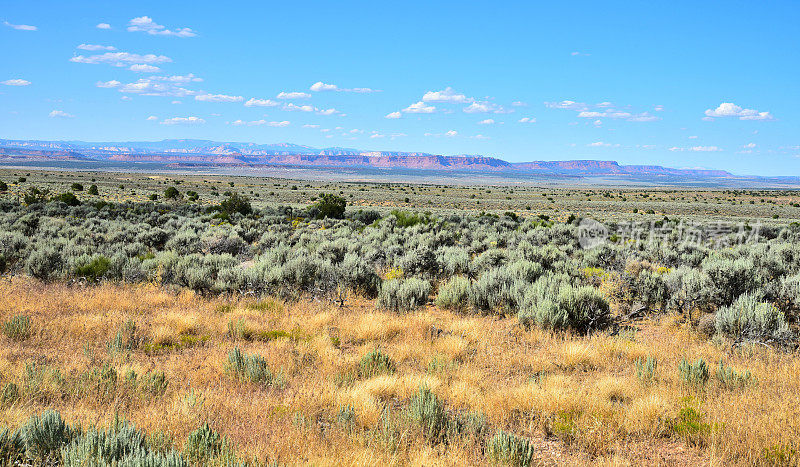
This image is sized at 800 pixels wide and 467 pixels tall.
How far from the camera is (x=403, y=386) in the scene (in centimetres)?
466

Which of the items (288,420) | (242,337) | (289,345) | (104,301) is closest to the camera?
(288,420)

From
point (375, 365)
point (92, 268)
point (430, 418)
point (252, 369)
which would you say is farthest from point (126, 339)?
point (92, 268)

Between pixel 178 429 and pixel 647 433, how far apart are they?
4244mm

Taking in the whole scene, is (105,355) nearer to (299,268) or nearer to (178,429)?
(178,429)

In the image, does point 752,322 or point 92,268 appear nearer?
point 752,322

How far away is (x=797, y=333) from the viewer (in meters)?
6.52

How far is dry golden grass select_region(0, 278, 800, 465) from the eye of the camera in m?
3.60

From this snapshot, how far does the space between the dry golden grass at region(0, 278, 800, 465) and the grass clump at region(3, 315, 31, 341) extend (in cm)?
16

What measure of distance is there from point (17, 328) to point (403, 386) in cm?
545

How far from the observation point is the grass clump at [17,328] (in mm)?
5727

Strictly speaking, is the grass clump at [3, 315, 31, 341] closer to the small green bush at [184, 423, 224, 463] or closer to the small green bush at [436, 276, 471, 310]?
the small green bush at [184, 423, 224, 463]

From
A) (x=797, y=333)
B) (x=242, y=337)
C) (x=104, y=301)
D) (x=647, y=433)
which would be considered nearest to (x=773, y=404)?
(x=647, y=433)

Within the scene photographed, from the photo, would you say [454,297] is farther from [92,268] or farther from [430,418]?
[92,268]

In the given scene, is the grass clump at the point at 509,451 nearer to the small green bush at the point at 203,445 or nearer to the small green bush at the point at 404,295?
the small green bush at the point at 203,445
